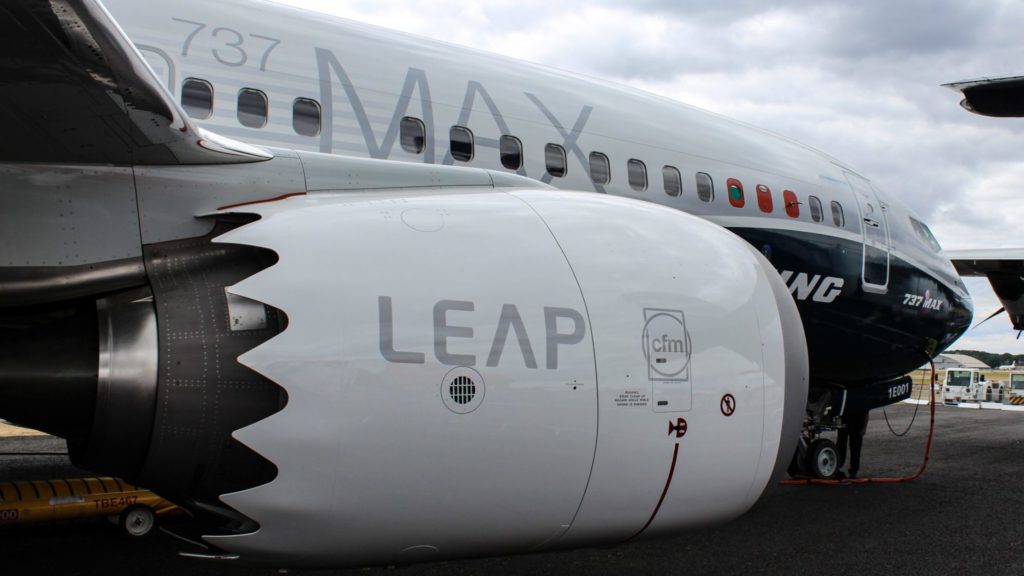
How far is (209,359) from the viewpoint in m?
2.86

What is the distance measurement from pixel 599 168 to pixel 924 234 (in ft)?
16.3

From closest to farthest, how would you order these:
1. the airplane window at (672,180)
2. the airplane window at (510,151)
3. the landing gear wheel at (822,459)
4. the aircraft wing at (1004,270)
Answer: the airplane window at (510,151) < the airplane window at (672,180) < the landing gear wheel at (822,459) < the aircraft wing at (1004,270)

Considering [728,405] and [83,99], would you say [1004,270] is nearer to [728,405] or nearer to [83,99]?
[728,405]

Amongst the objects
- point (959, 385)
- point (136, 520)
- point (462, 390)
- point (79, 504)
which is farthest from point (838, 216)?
point (959, 385)

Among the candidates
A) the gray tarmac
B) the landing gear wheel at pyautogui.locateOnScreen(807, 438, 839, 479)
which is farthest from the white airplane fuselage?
the gray tarmac

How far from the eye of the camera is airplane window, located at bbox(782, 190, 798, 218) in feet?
24.6

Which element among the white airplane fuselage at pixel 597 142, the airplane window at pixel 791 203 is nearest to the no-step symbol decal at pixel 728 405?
the white airplane fuselage at pixel 597 142

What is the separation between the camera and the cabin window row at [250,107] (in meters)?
4.74

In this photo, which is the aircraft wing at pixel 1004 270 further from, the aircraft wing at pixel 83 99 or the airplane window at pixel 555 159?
the aircraft wing at pixel 83 99

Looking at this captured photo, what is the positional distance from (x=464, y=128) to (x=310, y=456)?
3375 mm

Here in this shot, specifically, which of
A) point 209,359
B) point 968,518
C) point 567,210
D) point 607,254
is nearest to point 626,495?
point 607,254

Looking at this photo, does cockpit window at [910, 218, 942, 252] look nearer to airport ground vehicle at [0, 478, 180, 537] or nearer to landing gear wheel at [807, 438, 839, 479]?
landing gear wheel at [807, 438, 839, 479]

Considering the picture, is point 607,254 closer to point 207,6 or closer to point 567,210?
point 567,210

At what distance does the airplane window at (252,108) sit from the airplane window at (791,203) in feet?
15.3
